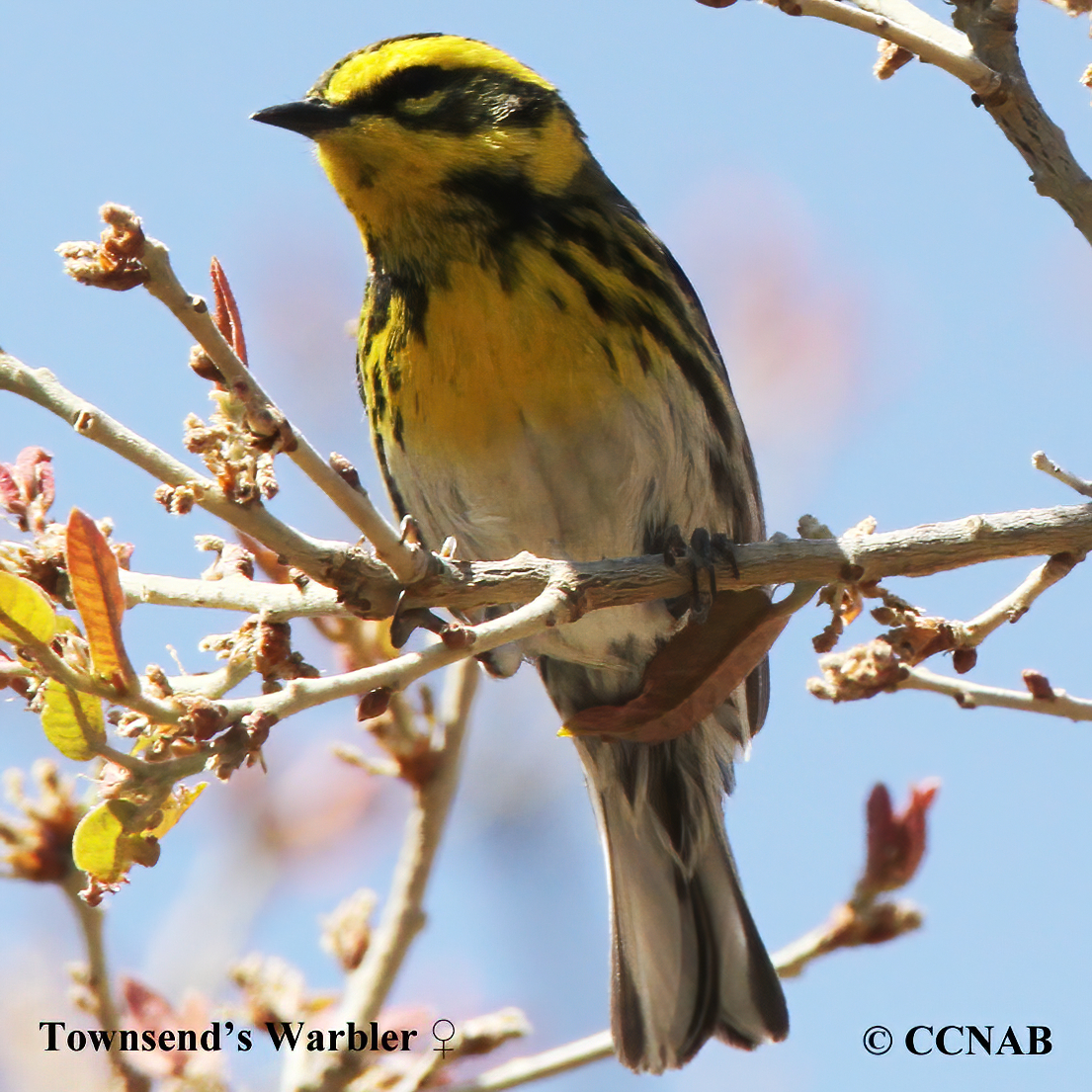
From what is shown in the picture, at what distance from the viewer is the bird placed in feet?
12.1

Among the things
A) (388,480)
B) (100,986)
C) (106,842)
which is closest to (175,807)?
(106,842)

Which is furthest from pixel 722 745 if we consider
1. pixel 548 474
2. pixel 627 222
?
pixel 627 222

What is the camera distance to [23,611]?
201cm

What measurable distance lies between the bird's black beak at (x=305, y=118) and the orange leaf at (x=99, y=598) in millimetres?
1959

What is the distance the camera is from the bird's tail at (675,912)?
4191 millimetres

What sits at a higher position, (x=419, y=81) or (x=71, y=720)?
(x=419, y=81)

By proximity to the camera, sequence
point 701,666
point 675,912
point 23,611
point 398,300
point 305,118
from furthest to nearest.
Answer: point 675,912 → point 398,300 → point 305,118 → point 701,666 → point 23,611

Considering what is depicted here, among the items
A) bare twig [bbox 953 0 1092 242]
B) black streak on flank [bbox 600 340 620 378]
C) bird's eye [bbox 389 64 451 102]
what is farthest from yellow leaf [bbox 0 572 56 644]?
bird's eye [bbox 389 64 451 102]

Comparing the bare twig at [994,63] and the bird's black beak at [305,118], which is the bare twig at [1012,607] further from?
the bird's black beak at [305,118]

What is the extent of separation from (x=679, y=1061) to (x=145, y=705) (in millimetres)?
2721

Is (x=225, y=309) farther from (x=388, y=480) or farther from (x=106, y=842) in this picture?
(x=388, y=480)

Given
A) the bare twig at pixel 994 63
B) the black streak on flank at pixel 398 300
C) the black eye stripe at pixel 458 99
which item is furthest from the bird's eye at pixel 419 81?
the bare twig at pixel 994 63

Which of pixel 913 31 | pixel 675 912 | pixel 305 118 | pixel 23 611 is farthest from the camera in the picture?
pixel 675 912

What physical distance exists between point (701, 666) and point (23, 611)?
159cm
